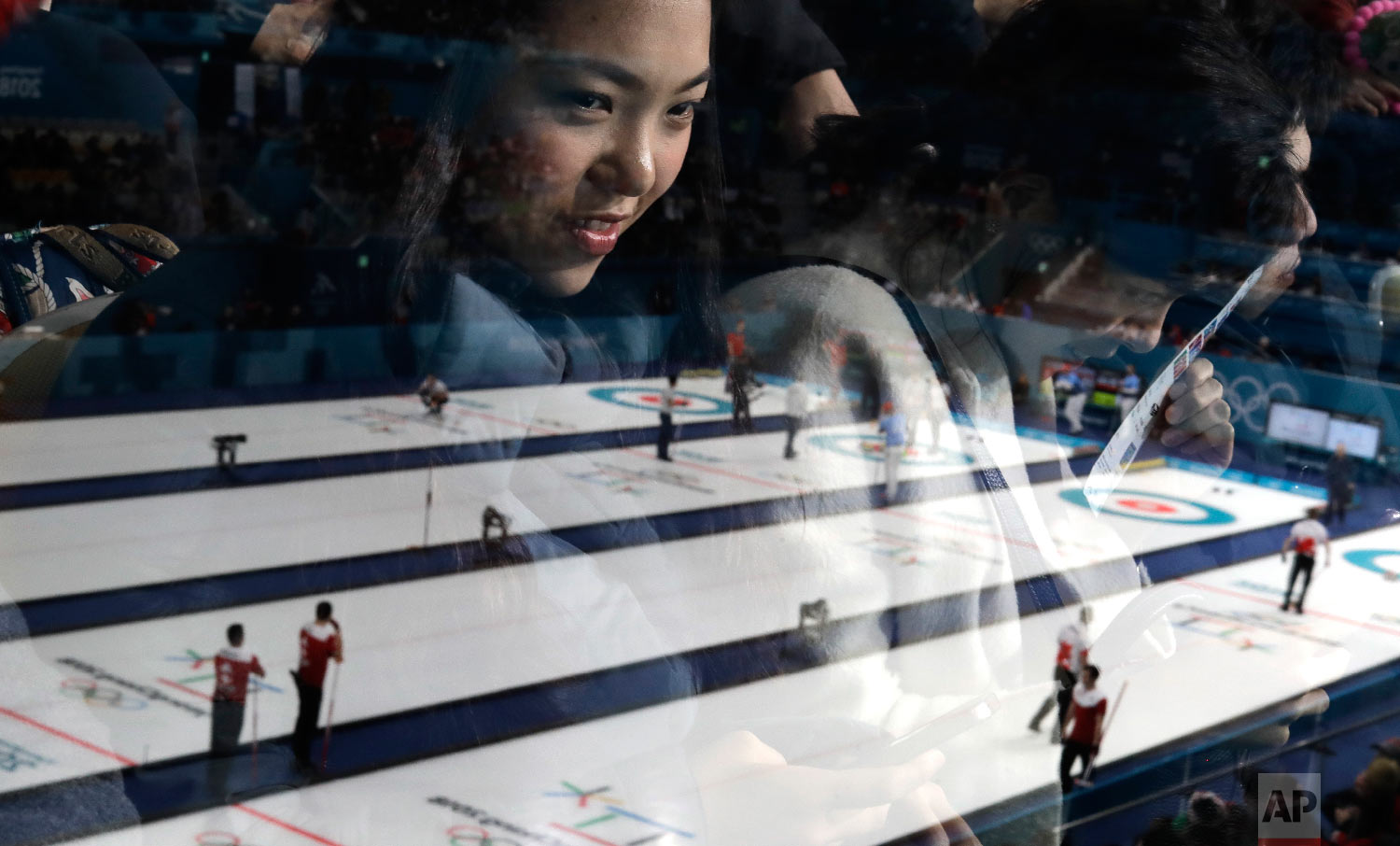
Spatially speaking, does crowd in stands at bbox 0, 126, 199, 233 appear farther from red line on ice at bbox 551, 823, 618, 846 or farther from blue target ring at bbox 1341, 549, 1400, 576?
blue target ring at bbox 1341, 549, 1400, 576

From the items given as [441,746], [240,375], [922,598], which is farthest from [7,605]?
[240,375]

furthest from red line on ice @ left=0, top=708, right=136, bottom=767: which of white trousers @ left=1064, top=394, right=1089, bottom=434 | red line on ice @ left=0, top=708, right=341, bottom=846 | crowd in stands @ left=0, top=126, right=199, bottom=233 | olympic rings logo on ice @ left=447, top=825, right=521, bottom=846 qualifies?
crowd in stands @ left=0, top=126, right=199, bottom=233

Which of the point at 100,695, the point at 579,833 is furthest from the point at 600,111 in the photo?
the point at 100,695

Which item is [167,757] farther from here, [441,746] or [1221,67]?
[1221,67]

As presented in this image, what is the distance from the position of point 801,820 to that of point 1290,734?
18cm

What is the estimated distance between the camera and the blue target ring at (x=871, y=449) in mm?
411

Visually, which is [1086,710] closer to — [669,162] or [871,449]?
[871,449]

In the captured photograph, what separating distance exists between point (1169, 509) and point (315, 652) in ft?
3.75

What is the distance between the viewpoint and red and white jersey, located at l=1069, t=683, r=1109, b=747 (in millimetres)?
402

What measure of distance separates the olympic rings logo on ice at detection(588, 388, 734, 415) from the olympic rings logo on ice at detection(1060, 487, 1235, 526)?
22 centimetres

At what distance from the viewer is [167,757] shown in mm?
1446

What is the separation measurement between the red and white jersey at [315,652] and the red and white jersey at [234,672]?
0.06 metres

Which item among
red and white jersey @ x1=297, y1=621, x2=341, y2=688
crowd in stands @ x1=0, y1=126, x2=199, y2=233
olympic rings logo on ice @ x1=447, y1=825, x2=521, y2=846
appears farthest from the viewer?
crowd in stands @ x1=0, y1=126, x2=199, y2=233

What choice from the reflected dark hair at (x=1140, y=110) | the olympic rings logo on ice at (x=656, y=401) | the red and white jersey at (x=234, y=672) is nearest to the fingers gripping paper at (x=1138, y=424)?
the reflected dark hair at (x=1140, y=110)
